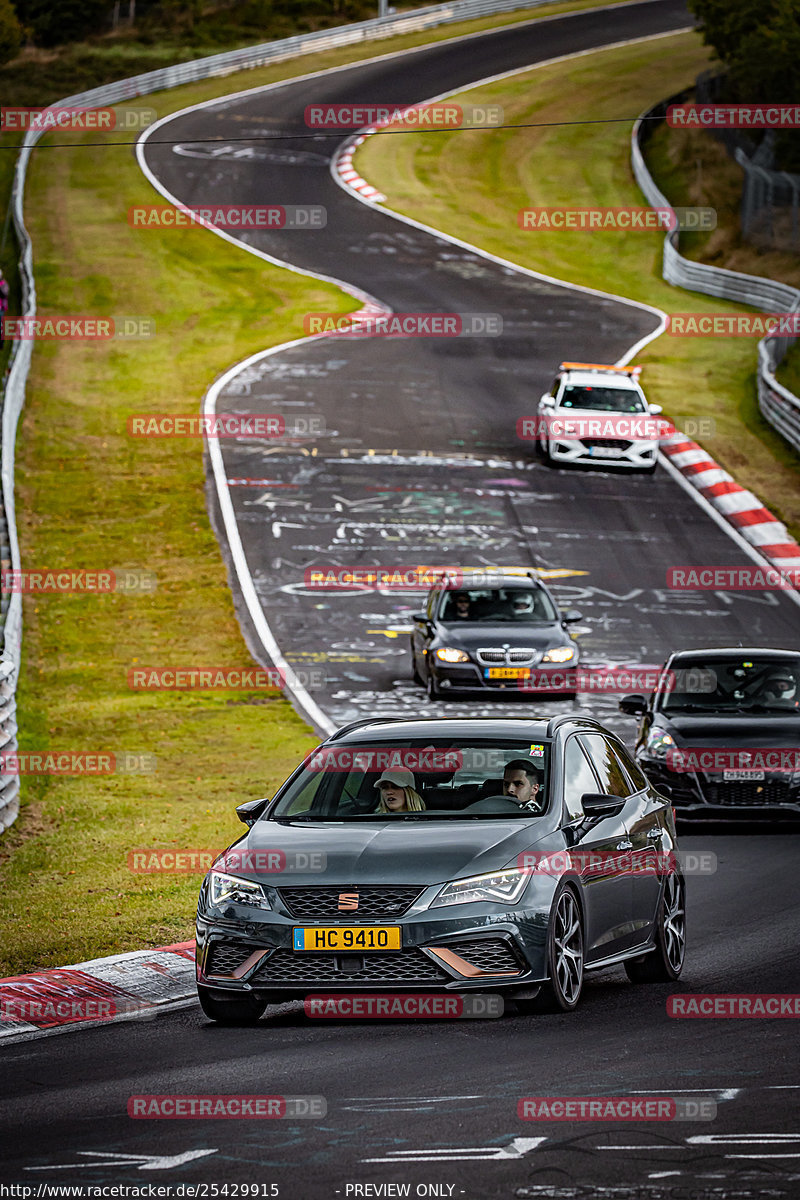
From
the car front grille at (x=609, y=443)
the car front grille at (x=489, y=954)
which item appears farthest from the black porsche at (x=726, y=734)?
the car front grille at (x=609, y=443)

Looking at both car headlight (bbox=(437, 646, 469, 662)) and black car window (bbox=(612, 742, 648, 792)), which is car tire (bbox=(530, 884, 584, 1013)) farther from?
car headlight (bbox=(437, 646, 469, 662))

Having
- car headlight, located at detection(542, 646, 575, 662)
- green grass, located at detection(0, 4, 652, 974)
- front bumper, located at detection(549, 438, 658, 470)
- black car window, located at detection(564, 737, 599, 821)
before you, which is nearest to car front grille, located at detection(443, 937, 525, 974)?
black car window, located at detection(564, 737, 599, 821)

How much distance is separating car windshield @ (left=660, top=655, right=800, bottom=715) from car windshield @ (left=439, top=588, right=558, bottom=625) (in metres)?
5.47

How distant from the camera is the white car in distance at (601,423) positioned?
35625 mm

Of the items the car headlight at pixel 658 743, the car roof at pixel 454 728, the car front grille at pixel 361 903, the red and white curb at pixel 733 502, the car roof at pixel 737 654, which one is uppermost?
the car roof at pixel 454 728

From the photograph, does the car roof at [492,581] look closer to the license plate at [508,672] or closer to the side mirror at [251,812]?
the license plate at [508,672]

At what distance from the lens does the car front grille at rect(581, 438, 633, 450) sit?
117 ft

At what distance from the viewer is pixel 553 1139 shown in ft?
22.7

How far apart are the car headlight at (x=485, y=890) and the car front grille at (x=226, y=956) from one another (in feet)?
3.05

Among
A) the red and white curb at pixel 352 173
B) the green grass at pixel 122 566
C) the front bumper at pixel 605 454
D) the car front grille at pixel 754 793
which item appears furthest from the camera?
the red and white curb at pixel 352 173

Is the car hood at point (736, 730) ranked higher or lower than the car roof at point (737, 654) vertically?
lower

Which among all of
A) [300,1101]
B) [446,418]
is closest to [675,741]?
[300,1101]

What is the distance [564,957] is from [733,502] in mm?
25262

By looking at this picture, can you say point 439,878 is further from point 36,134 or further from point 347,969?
point 36,134
